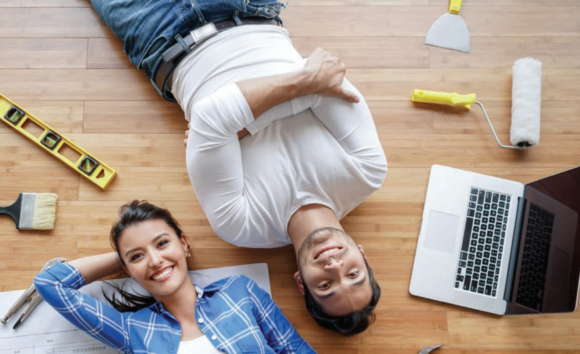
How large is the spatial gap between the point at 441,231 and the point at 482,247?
13cm

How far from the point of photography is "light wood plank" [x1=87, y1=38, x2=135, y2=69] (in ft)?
5.14

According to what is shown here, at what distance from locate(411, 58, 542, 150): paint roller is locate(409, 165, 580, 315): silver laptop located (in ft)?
0.53

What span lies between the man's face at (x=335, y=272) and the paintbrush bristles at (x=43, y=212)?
844 mm

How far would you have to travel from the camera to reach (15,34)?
1.56 meters

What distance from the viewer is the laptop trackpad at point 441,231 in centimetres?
147

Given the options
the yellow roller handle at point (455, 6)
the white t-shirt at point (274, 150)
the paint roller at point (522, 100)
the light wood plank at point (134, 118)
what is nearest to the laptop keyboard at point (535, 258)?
the paint roller at point (522, 100)

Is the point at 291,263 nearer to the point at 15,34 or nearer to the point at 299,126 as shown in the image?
the point at 299,126

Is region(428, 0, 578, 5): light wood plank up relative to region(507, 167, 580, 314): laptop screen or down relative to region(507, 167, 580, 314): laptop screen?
up

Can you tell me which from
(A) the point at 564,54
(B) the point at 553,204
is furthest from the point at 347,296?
(A) the point at 564,54

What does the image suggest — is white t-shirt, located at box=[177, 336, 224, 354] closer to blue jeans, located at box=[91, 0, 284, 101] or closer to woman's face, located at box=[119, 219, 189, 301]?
woman's face, located at box=[119, 219, 189, 301]

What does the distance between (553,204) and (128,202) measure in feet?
4.28

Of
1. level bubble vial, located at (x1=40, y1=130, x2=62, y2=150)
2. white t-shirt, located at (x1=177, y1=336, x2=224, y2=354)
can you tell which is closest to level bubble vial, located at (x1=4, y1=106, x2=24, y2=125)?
level bubble vial, located at (x1=40, y1=130, x2=62, y2=150)

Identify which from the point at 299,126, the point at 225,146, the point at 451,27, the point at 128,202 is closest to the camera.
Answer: the point at 225,146

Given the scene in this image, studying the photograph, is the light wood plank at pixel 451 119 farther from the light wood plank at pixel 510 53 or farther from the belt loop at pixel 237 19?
the belt loop at pixel 237 19
